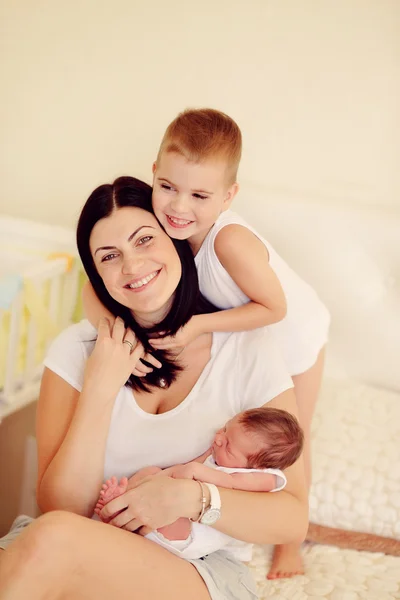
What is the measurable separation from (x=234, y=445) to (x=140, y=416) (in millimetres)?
246

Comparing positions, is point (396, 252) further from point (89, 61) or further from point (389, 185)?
point (89, 61)

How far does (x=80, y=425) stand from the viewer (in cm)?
149

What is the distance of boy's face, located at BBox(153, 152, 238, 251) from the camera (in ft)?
5.00

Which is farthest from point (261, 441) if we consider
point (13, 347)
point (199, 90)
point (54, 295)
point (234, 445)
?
point (199, 90)

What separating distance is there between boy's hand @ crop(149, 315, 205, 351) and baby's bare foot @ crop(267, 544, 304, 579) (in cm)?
59

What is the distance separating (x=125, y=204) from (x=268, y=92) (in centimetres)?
102

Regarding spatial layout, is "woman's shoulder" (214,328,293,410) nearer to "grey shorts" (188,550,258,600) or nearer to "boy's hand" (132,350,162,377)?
"boy's hand" (132,350,162,377)

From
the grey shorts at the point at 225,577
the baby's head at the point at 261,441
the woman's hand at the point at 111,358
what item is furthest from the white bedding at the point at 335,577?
the woman's hand at the point at 111,358

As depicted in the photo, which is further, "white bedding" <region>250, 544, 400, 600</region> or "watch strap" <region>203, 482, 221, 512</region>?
"white bedding" <region>250, 544, 400, 600</region>

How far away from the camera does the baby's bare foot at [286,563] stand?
1702 millimetres

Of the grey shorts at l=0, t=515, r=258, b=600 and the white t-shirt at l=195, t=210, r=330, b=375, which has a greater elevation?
the white t-shirt at l=195, t=210, r=330, b=375

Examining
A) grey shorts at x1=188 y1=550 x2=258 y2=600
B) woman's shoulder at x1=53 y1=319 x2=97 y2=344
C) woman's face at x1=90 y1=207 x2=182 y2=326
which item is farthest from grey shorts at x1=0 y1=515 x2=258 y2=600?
woman's face at x1=90 y1=207 x2=182 y2=326

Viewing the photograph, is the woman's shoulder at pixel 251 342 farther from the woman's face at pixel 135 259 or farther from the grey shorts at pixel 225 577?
the grey shorts at pixel 225 577

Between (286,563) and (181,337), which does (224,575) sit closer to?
(286,563)
